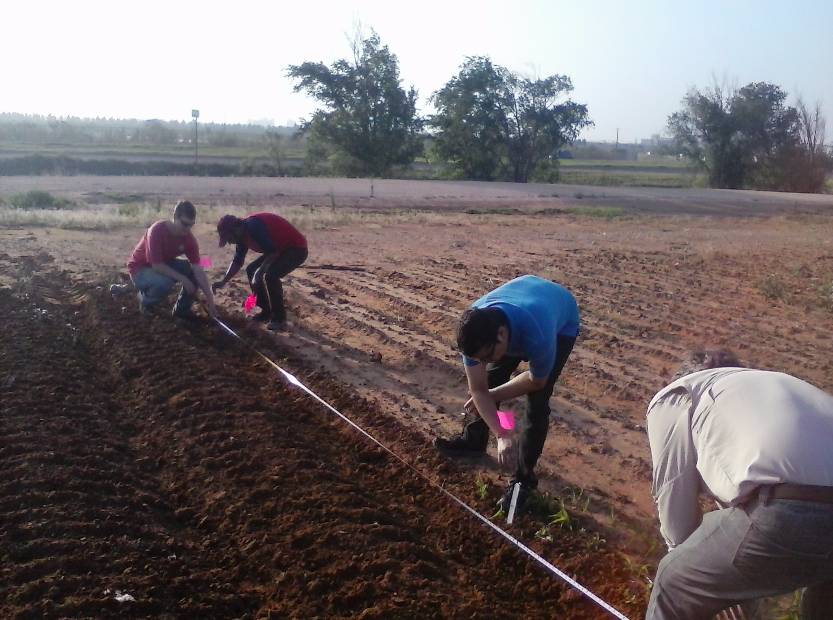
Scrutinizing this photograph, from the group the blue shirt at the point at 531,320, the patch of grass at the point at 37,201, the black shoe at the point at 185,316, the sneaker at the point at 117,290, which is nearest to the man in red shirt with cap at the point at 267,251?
the black shoe at the point at 185,316

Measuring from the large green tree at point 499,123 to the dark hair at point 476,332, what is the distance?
40.0 meters

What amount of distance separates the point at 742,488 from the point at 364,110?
4281 centimetres

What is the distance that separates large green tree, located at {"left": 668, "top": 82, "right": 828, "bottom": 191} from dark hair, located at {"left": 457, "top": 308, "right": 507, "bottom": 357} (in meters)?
43.9

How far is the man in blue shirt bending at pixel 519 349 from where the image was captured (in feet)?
11.8

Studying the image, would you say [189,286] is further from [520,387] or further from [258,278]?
[520,387]

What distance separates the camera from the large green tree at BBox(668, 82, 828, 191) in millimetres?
43094

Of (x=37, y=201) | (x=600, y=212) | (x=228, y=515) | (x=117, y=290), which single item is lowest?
(x=228, y=515)

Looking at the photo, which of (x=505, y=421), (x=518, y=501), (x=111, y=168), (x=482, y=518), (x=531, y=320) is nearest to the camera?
(x=531, y=320)

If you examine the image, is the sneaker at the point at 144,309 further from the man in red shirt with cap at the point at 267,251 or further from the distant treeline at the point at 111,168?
the distant treeline at the point at 111,168

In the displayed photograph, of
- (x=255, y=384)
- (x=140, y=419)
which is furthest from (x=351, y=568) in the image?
(x=255, y=384)

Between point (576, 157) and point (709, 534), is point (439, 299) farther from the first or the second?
point (576, 157)

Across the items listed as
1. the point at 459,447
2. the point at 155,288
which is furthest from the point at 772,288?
the point at 155,288

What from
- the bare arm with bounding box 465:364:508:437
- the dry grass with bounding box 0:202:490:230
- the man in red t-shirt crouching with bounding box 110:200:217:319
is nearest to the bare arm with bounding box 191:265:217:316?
the man in red t-shirt crouching with bounding box 110:200:217:319

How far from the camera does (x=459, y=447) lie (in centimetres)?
559
